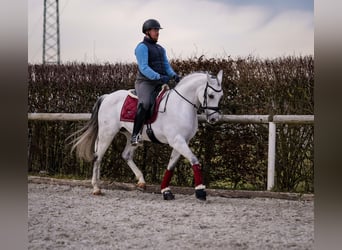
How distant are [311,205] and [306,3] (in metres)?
2.05

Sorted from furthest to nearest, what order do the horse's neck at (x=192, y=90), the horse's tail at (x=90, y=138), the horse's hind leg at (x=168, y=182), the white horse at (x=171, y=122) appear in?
the horse's tail at (x=90, y=138) → the horse's hind leg at (x=168, y=182) → the horse's neck at (x=192, y=90) → the white horse at (x=171, y=122)

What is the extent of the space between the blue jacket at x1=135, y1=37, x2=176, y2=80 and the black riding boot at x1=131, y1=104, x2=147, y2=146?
365mm

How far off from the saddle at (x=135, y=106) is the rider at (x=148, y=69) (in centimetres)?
7

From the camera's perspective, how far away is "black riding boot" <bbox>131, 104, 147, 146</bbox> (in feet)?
18.1

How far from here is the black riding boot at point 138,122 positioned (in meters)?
5.51

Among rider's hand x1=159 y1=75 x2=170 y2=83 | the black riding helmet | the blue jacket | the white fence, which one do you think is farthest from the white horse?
the black riding helmet

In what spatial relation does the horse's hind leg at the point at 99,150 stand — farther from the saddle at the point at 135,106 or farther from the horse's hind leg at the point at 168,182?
the horse's hind leg at the point at 168,182

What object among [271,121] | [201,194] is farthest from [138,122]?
[271,121]

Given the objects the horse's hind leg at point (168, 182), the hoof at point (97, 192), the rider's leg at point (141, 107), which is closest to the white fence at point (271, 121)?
the horse's hind leg at point (168, 182)

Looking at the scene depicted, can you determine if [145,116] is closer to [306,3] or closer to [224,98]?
[224,98]

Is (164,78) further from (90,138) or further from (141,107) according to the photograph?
(90,138)

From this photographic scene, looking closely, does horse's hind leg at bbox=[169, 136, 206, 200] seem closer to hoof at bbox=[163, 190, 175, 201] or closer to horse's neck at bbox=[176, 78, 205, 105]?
hoof at bbox=[163, 190, 175, 201]

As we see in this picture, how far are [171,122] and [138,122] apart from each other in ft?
1.20

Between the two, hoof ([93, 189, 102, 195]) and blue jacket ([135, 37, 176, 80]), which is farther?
hoof ([93, 189, 102, 195])
